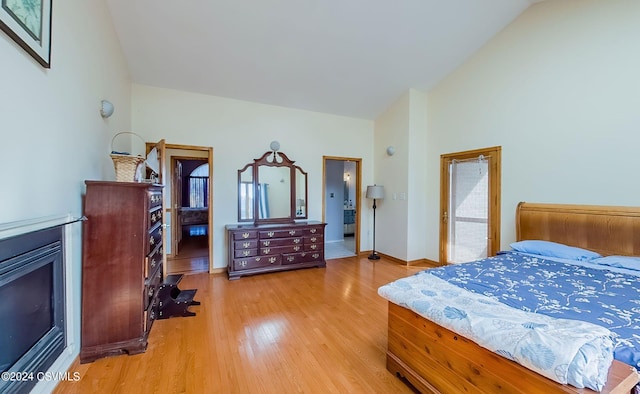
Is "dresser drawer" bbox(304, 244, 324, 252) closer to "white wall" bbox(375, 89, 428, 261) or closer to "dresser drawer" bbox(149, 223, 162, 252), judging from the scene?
"white wall" bbox(375, 89, 428, 261)

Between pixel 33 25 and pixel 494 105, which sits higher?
pixel 494 105

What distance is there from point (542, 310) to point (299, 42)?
139 inches

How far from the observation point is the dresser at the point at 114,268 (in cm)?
196

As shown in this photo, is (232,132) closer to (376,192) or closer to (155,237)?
(155,237)

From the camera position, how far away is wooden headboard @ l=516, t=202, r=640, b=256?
2.42 m

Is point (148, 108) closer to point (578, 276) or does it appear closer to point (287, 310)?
point (287, 310)

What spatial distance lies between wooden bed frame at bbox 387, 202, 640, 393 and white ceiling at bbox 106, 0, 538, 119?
2.53 meters

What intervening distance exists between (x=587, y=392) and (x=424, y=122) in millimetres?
4315

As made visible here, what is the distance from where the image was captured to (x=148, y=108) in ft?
12.3

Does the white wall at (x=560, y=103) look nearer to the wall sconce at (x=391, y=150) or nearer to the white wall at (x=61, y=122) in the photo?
the wall sconce at (x=391, y=150)

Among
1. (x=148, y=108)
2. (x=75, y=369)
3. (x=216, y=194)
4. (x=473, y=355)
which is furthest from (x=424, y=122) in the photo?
(x=75, y=369)

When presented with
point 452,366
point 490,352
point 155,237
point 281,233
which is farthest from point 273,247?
point 490,352

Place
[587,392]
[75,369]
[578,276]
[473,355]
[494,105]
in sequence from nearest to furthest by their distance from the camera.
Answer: [587,392] → [473,355] → [75,369] → [578,276] → [494,105]

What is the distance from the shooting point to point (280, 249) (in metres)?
4.11
